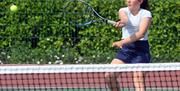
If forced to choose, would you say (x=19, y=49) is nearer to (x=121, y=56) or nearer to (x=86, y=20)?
(x=86, y=20)

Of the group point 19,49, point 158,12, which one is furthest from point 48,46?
point 158,12

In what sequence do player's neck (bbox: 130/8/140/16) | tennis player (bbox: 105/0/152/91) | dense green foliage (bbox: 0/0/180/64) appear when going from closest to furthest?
tennis player (bbox: 105/0/152/91) < player's neck (bbox: 130/8/140/16) < dense green foliage (bbox: 0/0/180/64)

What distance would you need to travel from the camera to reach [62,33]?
1069cm

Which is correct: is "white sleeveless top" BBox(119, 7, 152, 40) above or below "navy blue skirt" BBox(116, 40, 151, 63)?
above

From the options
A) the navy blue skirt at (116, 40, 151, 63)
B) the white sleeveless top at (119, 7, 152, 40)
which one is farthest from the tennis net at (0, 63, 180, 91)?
Answer: the white sleeveless top at (119, 7, 152, 40)

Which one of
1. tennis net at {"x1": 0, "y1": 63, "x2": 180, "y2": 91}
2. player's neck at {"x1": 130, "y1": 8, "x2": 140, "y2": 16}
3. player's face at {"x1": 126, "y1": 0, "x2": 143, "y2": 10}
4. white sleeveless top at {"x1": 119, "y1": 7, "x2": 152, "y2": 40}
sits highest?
player's face at {"x1": 126, "y1": 0, "x2": 143, "y2": 10}

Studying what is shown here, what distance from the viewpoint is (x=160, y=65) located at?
545 cm

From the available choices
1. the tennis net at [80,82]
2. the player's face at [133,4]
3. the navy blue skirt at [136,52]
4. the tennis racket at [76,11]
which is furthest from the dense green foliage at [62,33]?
the player's face at [133,4]

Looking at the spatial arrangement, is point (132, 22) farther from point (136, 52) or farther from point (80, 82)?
point (80, 82)

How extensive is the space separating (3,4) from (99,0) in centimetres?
156

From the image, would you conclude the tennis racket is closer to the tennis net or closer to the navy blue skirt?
the tennis net

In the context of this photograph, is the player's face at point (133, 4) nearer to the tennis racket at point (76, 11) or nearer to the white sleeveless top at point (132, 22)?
the white sleeveless top at point (132, 22)

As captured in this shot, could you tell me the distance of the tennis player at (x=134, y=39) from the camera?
19.0 feet

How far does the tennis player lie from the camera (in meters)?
5.79
